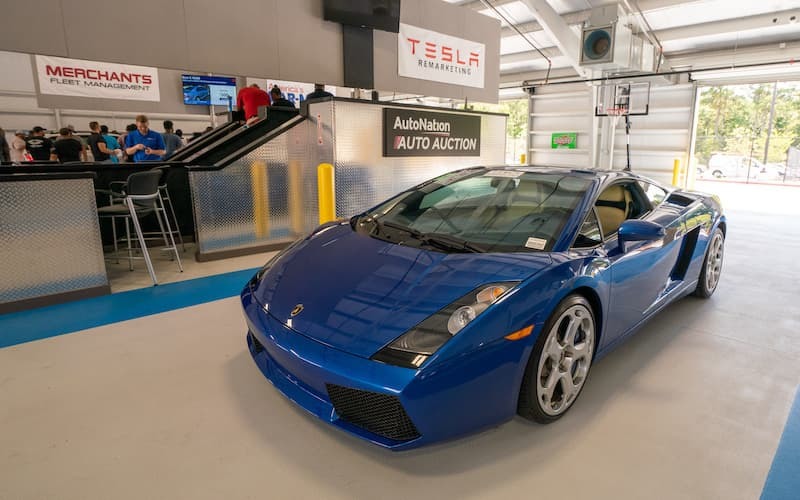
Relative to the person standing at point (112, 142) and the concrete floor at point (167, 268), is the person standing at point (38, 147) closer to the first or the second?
the person standing at point (112, 142)

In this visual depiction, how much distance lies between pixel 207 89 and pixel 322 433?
13.5 m

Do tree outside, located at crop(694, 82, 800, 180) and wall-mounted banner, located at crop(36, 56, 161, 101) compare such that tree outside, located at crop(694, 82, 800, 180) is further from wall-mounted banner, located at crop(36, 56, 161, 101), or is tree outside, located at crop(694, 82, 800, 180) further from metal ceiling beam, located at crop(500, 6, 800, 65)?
wall-mounted banner, located at crop(36, 56, 161, 101)

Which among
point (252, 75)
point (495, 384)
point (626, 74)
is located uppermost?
point (626, 74)

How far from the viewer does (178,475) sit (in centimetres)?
166

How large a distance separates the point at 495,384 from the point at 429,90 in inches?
277

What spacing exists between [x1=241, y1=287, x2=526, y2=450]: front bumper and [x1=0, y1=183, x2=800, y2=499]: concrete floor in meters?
0.22

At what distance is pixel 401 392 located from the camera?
1451mm

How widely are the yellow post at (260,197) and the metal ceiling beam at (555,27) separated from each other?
22.2 ft

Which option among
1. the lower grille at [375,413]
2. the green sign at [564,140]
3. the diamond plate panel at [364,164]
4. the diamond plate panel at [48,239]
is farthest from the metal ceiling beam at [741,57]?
the lower grille at [375,413]

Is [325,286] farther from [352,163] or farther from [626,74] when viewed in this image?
[626,74]

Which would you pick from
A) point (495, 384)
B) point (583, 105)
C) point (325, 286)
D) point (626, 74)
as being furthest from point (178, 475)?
point (583, 105)

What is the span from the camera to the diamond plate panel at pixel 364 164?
534 cm

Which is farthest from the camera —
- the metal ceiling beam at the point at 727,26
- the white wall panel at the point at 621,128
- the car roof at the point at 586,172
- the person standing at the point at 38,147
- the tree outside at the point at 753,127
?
the tree outside at the point at 753,127

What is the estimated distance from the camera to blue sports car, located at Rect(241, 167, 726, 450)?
1540 millimetres
